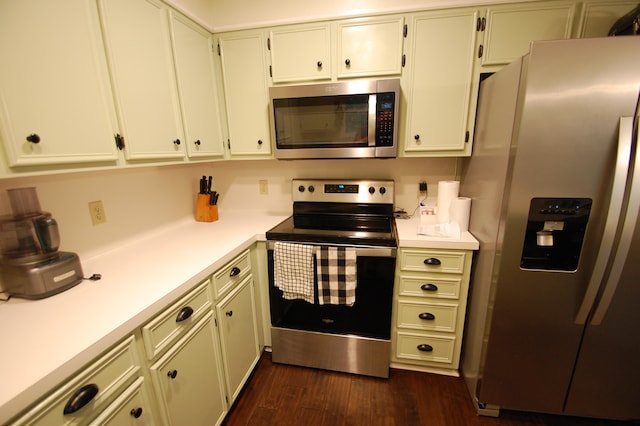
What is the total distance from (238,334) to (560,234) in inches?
67.2

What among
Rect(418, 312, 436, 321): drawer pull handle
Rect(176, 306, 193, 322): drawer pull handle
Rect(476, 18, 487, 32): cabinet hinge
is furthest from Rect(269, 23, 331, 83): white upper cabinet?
Rect(418, 312, 436, 321): drawer pull handle

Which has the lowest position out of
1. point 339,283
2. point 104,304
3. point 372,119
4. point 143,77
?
point 339,283

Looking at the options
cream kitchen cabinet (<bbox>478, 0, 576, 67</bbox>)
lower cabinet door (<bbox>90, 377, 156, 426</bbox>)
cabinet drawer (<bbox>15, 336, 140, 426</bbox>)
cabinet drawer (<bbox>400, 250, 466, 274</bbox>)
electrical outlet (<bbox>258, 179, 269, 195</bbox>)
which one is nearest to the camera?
cabinet drawer (<bbox>15, 336, 140, 426</bbox>)

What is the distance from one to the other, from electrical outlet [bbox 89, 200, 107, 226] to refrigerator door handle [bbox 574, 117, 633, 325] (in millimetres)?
2324

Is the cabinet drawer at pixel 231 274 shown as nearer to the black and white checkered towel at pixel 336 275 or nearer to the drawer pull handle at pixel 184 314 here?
the drawer pull handle at pixel 184 314

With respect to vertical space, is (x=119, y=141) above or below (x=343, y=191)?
above

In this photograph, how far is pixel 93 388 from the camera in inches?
29.9

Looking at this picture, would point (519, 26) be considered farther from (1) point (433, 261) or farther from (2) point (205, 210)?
(2) point (205, 210)

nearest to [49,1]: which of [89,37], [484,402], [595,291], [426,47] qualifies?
[89,37]

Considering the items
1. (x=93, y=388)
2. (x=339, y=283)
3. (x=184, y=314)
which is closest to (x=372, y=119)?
(x=339, y=283)

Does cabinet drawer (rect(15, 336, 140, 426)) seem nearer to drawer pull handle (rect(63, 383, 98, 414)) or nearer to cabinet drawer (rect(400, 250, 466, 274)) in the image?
drawer pull handle (rect(63, 383, 98, 414))

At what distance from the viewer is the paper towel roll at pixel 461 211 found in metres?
1.63

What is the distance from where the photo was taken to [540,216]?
120 cm

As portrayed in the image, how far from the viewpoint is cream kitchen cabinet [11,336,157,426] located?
67 cm
